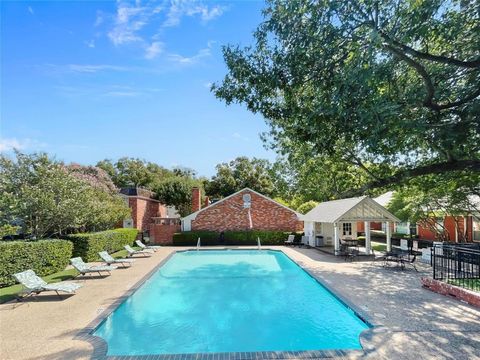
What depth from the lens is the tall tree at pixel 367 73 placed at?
8.32 meters

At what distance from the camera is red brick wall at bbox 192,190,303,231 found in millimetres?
30875

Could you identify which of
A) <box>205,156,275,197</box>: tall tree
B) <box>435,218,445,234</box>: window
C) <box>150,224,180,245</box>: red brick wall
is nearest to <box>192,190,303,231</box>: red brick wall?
<box>150,224,180,245</box>: red brick wall

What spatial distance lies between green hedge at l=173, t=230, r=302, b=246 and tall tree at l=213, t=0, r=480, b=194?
18.3m

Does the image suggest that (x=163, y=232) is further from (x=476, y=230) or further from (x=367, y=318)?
(x=476, y=230)

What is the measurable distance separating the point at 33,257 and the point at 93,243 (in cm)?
562

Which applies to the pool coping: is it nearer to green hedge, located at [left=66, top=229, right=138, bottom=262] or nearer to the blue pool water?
the blue pool water

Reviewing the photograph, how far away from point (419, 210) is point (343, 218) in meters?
5.58

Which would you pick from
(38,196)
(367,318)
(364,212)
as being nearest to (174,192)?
(364,212)

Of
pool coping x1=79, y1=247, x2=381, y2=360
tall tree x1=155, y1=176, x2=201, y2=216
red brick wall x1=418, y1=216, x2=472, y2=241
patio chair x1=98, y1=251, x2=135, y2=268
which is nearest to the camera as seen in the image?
pool coping x1=79, y1=247, x2=381, y2=360

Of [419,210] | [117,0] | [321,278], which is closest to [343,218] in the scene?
[419,210]

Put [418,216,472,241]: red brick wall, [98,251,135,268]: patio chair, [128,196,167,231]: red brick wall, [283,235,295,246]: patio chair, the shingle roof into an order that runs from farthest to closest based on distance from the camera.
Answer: [128,196,167,231]: red brick wall, [283,235,295,246]: patio chair, [418,216,472,241]: red brick wall, the shingle roof, [98,251,135,268]: patio chair

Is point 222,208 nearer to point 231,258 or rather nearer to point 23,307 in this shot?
point 231,258

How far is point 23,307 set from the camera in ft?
33.3

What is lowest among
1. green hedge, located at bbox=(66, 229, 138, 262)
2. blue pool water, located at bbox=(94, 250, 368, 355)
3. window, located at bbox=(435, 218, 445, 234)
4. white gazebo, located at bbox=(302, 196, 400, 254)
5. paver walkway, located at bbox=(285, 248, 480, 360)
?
blue pool water, located at bbox=(94, 250, 368, 355)
